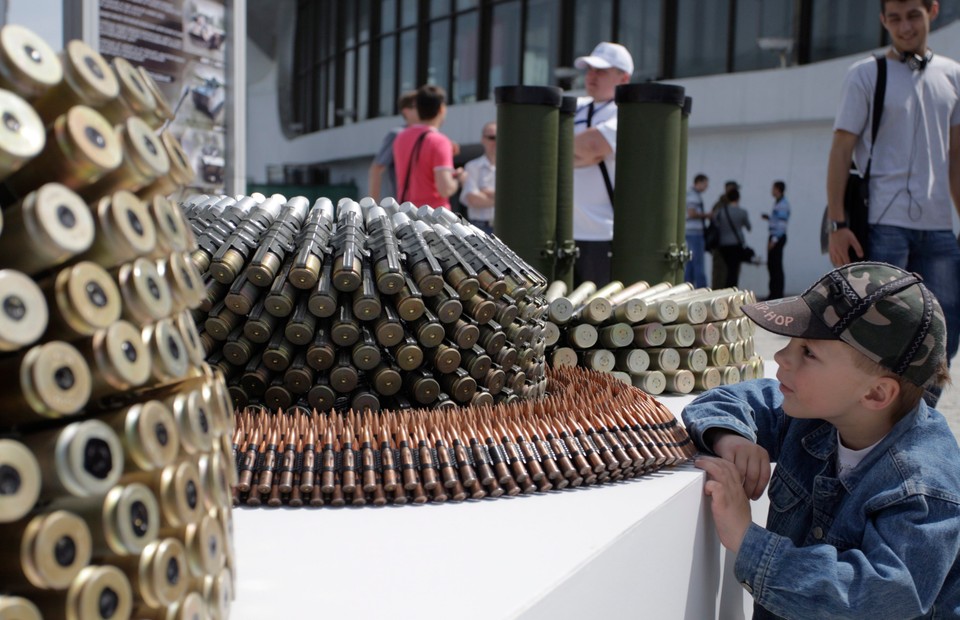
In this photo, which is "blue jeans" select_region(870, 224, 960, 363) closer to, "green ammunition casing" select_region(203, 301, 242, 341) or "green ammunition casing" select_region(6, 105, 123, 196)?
"green ammunition casing" select_region(203, 301, 242, 341)

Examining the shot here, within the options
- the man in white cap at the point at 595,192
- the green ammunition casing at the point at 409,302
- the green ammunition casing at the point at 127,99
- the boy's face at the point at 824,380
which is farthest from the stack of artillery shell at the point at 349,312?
the man in white cap at the point at 595,192

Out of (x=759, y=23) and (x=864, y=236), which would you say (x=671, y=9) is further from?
(x=864, y=236)

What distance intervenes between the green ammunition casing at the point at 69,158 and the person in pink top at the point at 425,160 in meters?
4.72

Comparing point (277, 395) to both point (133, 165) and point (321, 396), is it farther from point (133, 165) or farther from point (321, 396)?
point (133, 165)

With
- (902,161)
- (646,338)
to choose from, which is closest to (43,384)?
(646,338)

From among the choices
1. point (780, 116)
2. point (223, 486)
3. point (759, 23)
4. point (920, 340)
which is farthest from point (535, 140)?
point (759, 23)

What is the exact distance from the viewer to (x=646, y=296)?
2.88m

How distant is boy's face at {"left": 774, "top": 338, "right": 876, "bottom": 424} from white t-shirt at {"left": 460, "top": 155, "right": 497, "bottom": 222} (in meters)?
5.19

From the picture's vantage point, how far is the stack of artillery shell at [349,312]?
1.77 meters

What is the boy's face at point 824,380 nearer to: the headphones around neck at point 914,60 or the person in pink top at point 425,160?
the headphones around neck at point 914,60

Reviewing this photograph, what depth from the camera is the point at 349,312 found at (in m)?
1.79

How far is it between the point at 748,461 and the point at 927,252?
6.79 ft

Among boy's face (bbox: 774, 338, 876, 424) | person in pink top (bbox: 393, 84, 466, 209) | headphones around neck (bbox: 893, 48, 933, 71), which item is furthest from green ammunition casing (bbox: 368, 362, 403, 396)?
person in pink top (bbox: 393, 84, 466, 209)

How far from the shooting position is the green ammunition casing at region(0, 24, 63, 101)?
76 centimetres
